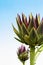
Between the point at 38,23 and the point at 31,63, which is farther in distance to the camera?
the point at 38,23

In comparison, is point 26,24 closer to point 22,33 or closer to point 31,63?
point 22,33

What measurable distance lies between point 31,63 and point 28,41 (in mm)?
180

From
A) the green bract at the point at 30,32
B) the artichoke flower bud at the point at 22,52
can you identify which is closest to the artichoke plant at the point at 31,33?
the green bract at the point at 30,32

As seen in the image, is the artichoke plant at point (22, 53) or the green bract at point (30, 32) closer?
the green bract at point (30, 32)

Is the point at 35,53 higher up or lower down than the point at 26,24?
lower down

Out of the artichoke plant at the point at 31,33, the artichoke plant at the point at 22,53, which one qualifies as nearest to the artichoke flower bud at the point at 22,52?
the artichoke plant at the point at 22,53

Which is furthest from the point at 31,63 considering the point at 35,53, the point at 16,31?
the point at 16,31

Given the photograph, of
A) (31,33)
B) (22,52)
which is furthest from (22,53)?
(31,33)

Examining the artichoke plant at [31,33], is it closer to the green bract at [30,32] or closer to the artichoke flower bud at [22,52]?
the green bract at [30,32]

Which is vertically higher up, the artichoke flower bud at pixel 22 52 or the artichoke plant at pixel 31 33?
the artichoke plant at pixel 31 33

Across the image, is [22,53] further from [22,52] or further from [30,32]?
[30,32]

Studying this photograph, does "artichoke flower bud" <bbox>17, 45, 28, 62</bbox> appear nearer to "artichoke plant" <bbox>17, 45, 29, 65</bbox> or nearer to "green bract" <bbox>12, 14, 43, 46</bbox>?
"artichoke plant" <bbox>17, 45, 29, 65</bbox>

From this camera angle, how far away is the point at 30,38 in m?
1.44

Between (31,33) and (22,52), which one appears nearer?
(31,33)
